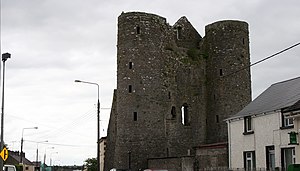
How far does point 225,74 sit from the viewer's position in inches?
2255

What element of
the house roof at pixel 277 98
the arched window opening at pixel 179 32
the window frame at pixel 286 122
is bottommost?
the window frame at pixel 286 122

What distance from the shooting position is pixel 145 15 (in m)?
54.6

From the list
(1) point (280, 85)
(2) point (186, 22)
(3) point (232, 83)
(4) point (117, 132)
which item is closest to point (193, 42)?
(2) point (186, 22)

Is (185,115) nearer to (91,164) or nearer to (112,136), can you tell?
(112,136)

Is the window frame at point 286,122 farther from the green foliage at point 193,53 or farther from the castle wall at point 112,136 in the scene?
the green foliage at point 193,53

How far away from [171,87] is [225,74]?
6.00m

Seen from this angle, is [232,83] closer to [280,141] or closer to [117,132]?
[117,132]

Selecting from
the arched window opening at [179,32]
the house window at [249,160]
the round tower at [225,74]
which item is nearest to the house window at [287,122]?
the house window at [249,160]

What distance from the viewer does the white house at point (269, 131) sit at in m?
29.8

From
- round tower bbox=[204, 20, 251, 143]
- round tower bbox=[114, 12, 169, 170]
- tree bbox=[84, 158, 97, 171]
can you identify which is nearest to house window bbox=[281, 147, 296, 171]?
round tower bbox=[114, 12, 169, 170]

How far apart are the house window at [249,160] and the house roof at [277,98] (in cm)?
244

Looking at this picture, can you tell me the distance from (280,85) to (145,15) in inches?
Answer: 829

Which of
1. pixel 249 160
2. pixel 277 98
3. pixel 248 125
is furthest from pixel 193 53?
pixel 249 160

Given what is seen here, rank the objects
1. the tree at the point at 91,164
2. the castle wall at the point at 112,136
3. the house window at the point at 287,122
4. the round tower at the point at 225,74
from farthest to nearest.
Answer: the tree at the point at 91,164
the round tower at the point at 225,74
the castle wall at the point at 112,136
the house window at the point at 287,122
